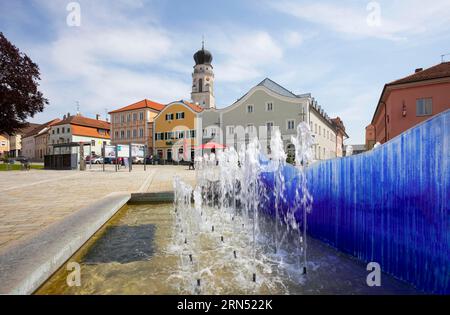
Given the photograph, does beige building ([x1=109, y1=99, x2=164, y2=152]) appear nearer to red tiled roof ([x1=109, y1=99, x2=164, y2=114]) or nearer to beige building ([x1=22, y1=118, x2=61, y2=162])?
red tiled roof ([x1=109, y1=99, x2=164, y2=114])

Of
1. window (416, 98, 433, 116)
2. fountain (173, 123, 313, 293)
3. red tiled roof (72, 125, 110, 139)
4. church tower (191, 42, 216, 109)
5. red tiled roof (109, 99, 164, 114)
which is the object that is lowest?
fountain (173, 123, 313, 293)

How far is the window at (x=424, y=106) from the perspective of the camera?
2062 cm

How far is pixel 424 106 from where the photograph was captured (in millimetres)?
20875

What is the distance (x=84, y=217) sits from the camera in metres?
4.73

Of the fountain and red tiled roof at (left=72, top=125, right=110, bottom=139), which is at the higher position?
red tiled roof at (left=72, top=125, right=110, bottom=139)

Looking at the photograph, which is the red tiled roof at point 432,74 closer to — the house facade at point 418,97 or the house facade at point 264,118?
the house facade at point 418,97

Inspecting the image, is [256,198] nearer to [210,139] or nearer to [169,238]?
[169,238]

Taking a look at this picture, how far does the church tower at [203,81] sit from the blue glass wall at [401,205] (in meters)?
59.5

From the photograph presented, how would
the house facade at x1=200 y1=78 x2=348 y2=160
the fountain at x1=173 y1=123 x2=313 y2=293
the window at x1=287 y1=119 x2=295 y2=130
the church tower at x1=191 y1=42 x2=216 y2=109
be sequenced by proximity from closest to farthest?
1. the fountain at x1=173 y1=123 x2=313 y2=293
2. the window at x1=287 y1=119 x2=295 y2=130
3. the house facade at x1=200 y1=78 x2=348 y2=160
4. the church tower at x1=191 y1=42 x2=216 y2=109

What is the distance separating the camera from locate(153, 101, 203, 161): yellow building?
43.3 m

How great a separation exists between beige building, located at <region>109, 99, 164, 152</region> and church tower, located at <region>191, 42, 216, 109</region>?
11846mm

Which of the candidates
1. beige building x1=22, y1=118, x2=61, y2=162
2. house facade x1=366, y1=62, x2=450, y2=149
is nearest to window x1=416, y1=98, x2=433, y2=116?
house facade x1=366, y1=62, x2=450, y2=149

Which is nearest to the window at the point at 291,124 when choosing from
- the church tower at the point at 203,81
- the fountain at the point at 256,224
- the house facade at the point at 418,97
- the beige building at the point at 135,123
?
the house facade at the point at 418,97

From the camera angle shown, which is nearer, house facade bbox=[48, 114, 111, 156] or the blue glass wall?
the blue glass wall
